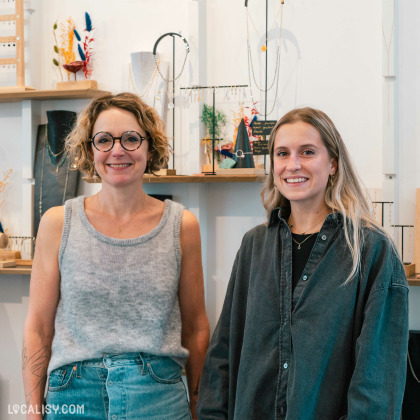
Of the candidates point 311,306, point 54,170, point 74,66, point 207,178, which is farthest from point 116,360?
point 74,66

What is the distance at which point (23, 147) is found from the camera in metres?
3.08

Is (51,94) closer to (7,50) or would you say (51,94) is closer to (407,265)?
(7,50)

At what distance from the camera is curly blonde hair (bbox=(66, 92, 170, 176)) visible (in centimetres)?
177

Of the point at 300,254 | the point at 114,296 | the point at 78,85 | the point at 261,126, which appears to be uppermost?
the point at 78,85

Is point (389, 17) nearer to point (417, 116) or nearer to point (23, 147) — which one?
point (417, 116)

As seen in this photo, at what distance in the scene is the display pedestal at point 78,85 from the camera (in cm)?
292

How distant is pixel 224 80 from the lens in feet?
9.56

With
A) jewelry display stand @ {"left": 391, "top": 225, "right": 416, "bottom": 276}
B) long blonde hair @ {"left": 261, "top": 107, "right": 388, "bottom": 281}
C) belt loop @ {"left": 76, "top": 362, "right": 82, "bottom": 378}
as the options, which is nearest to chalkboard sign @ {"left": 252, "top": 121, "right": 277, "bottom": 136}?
jewelry display stand @ {"left": 391, "top": 225, "right": 416, "bottom": 276}

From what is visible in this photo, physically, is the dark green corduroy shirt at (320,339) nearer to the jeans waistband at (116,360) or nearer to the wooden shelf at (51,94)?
the jeans waistband at (116,360)

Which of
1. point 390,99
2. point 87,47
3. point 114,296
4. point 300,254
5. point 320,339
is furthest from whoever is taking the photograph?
point 87,47

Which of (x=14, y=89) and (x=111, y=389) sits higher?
(x=14, y=89)

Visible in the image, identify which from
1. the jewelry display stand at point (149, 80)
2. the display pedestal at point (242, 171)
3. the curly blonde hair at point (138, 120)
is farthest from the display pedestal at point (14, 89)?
the curly blonde hair at point (138, 120)

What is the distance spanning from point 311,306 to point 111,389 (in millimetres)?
583

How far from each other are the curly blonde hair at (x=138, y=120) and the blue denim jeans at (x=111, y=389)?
583 mm
